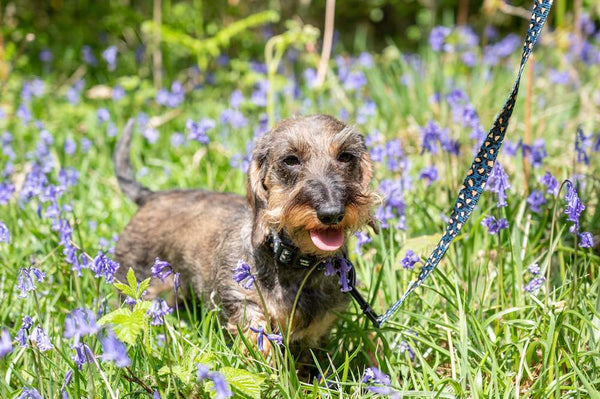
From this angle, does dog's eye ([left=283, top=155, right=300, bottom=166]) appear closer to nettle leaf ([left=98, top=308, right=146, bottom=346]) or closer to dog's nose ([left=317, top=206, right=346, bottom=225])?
dog's nose ([left=317, top=206, right=346, bottom=225])

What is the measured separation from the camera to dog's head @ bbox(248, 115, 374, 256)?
114 inches

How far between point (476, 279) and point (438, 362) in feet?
1.85

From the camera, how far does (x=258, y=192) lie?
10.9 ft

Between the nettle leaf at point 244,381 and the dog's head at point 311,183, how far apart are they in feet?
2.19

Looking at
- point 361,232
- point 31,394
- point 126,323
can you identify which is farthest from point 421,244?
point 31,394

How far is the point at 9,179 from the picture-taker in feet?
17.2

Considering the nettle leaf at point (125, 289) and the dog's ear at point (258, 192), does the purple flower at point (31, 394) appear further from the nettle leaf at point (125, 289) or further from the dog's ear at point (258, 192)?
the dog's ear at point (258, 192)

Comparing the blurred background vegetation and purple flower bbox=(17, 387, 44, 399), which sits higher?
the blurred background vegetation

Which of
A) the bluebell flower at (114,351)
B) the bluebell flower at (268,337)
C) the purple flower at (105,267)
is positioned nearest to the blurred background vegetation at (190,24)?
the bluebell flower at (268,337)

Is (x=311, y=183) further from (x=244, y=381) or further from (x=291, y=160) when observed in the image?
(x=244, y=381)

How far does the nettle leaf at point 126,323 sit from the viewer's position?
85.7 inches

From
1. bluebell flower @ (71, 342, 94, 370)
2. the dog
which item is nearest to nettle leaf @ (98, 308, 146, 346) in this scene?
bluebell flower @ (71, 342, 94, 370)

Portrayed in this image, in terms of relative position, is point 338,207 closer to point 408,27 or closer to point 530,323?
point 530,323

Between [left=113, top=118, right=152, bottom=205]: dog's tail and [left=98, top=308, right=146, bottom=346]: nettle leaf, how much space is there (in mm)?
2362
